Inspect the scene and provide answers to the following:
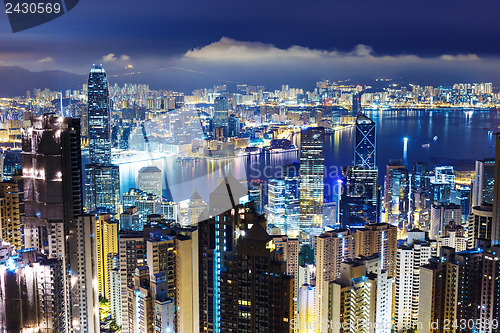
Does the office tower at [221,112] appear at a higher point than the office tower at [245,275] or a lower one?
higher

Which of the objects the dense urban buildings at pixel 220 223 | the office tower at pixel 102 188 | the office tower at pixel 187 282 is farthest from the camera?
the office tower at pixel 102 188

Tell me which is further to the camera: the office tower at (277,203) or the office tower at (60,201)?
the office tower at (277,203)

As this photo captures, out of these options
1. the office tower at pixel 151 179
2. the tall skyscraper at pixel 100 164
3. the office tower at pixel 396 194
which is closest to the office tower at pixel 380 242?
the office tower at pixel 396 194

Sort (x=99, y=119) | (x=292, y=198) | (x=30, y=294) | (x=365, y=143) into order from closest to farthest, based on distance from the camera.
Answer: (x=30, y=294), (x=99, y=119), (x=292, y=198), (x=365, y=143)

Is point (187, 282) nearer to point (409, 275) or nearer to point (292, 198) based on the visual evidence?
point (409, 275)

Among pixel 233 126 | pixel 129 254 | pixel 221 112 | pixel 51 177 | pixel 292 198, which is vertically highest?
pixel 221 112

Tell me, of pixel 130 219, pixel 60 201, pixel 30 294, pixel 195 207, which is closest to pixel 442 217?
pixel 130 219

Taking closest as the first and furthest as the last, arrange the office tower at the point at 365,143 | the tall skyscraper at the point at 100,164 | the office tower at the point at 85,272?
the office tower at the point at 85,272 → the tall skyscraper at the point at 100,164 → the office tower at the point at 365,143

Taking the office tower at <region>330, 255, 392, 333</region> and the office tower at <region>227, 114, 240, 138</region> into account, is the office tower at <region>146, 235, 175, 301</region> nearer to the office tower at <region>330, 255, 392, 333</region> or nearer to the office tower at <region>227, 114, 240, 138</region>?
the office tower at <region>330, 255, 392, 333</region>

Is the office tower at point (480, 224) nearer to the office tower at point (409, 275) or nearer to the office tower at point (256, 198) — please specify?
the office tower at point (409, 275)
